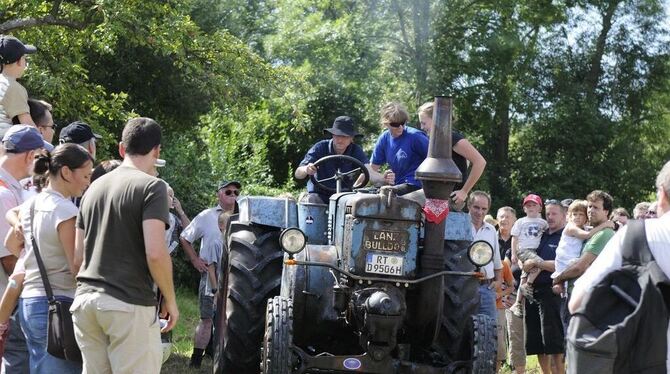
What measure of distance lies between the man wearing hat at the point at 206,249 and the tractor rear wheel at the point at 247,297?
2173mm

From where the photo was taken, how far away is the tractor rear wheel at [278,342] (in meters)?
7.53

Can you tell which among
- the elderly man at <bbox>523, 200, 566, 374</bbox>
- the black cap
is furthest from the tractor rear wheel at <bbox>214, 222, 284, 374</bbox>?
the elderly man at <bbox>523, 200, 566, 374</bbox>

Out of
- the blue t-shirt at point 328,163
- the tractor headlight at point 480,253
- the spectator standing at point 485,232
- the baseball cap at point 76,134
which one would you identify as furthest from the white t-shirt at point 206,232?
the tractor headlight at point 480,253

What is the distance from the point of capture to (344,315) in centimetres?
812

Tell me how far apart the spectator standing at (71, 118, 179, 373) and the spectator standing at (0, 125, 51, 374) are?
114cm

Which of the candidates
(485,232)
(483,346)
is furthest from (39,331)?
(485,232)

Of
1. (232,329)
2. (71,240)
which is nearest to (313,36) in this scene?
(232,329)

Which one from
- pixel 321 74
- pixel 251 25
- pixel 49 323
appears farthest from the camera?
pixel 251 25

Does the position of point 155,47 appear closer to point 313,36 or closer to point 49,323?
point 49,323

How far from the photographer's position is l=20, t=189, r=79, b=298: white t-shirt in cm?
620

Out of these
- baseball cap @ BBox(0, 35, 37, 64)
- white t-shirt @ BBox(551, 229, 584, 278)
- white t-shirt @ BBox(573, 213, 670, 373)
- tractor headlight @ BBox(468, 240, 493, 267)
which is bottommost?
white t-shirt @ BBox(551, 229, 584, 278)

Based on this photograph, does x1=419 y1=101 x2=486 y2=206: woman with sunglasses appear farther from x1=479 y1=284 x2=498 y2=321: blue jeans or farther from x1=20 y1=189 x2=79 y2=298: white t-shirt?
x1=20 y1=189 x2=79 y2=298: white t-shirt

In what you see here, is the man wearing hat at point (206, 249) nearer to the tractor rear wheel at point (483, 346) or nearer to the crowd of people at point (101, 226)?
the crowd of people at point (101, 226)

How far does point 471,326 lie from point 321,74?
75.9ft
